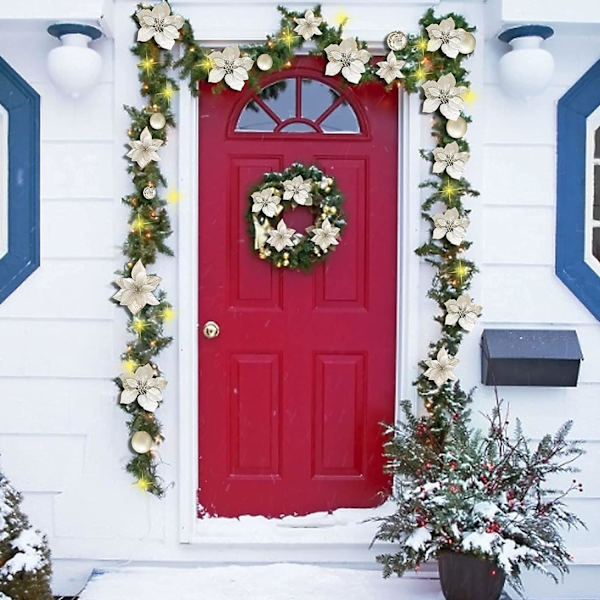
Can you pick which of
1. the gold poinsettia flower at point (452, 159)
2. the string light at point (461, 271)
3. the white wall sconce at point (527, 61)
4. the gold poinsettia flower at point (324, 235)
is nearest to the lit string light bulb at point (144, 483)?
the gold poinsettia flower at point (324, 235)

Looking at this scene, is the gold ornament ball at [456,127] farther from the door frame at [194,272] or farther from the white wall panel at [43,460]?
the white wall panel at [43,460]

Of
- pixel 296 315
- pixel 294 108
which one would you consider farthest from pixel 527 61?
pixel 296 315

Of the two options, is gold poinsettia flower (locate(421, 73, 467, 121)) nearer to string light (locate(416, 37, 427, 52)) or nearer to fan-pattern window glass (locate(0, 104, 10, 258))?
string light (locate(416, 37, 427, 52))

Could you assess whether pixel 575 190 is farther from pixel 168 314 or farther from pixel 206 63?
pixel 168 314

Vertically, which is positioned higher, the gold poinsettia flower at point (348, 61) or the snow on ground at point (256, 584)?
the gold poinsettia flower at point (348, 61)

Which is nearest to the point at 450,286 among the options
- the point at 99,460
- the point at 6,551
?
the point at 99,460

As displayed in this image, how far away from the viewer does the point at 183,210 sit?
3.73 metres

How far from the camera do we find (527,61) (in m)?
3.56

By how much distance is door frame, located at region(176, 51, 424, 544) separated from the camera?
3730mm

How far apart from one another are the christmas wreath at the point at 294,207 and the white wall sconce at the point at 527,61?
859mm

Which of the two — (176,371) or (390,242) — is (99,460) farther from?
(390,242)

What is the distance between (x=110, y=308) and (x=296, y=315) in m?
0.81

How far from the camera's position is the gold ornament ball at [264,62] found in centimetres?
366

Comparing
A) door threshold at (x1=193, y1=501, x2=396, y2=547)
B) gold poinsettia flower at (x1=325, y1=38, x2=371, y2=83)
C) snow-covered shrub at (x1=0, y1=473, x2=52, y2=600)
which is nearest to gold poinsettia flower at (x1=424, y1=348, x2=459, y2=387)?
door threshold at (x1=193, y1=501, x2=396, y2=547)
